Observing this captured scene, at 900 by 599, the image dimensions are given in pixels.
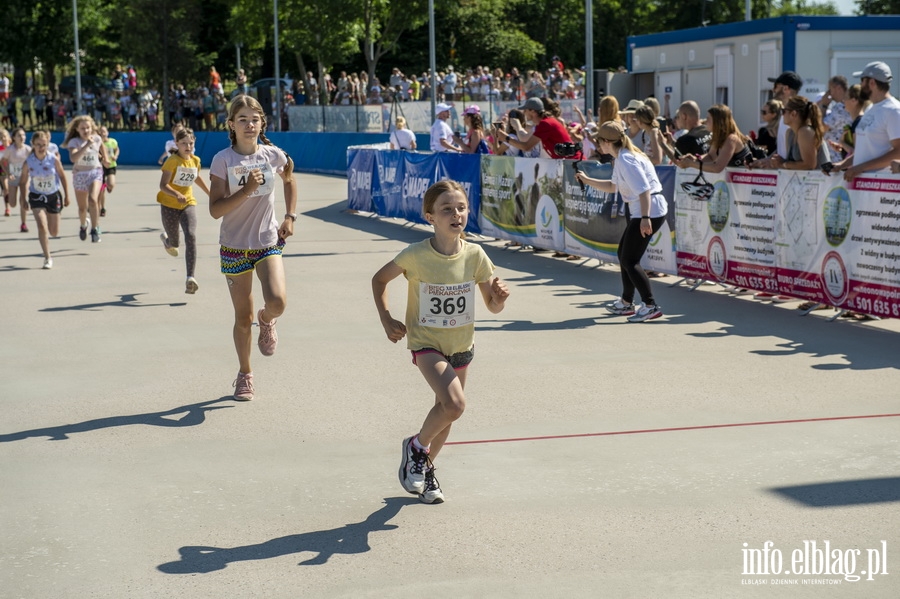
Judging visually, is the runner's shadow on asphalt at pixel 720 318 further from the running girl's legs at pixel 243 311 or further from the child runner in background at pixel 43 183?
the child runner in background at pixel 43 183

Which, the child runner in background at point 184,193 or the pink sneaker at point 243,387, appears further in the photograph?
the child runner in background at point 184,193

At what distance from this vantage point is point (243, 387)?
27.6 ft

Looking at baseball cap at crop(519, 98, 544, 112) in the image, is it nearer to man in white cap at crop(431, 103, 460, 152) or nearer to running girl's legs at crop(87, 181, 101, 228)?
man in white cap at crop(431, 103, 460, 152)

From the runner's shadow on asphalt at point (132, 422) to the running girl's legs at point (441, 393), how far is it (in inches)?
91.9

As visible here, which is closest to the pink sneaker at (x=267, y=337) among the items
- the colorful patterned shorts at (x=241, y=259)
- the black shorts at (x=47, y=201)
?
the colorful patterned shorts at (x=241, y=259)

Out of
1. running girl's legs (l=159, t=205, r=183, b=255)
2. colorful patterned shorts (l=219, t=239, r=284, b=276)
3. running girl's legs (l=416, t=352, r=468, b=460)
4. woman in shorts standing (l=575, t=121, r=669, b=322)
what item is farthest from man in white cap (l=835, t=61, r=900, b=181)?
running girl's legs (l=159, t=205, r=183, b=255)

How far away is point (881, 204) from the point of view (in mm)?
10508

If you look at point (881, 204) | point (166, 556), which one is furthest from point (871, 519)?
point (881, 204)

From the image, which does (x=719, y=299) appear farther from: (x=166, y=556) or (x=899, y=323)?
(x=166, y=556)

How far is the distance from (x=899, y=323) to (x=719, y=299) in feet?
6.63

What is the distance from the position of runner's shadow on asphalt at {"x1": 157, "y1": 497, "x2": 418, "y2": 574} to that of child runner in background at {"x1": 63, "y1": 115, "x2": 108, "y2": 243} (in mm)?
13472

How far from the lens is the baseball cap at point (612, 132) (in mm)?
10930

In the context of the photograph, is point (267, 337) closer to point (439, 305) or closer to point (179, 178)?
point (439, 305)

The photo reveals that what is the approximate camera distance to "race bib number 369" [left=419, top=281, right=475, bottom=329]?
586cm
